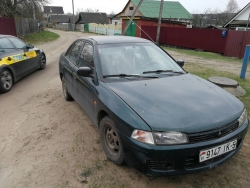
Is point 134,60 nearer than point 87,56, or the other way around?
point 134,60

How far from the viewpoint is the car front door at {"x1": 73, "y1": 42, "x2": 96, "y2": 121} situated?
3163 millimetres

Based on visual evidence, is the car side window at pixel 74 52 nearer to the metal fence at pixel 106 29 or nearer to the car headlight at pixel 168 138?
the car headlight at pixel 168 138

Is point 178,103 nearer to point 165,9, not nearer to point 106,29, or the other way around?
point 106,29

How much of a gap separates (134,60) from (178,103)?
125 cm

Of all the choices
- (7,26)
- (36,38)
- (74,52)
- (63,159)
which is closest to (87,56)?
(74,52)

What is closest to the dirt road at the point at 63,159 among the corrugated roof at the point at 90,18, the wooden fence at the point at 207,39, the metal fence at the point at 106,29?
the wooden fence at the point at 207,39

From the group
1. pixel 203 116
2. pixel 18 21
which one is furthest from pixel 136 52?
pixel 18 21

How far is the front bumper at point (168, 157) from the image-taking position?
2.05 metres

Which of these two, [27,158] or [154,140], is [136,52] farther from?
[27,158]

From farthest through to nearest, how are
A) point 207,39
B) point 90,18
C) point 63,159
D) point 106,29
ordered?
point 90,18
point 106,29
point 207,39
point 63,159

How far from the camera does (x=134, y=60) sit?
11.0ft

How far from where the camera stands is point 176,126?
2074 mm

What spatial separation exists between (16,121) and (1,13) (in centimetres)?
2185

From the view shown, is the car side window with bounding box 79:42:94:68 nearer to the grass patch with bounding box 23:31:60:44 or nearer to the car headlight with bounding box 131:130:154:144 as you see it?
the car headlight with bounding box 131:130:154:144
